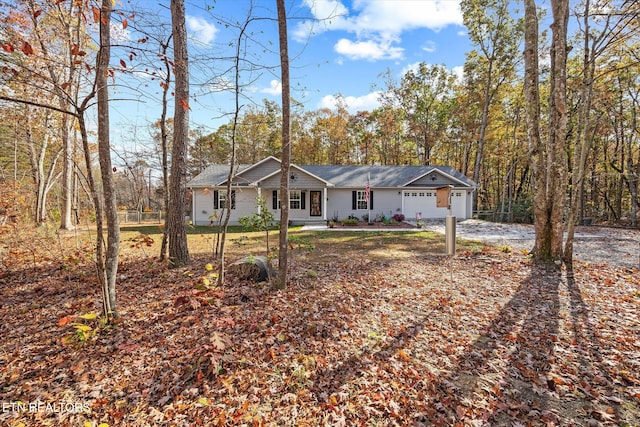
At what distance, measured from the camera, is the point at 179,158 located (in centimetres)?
612

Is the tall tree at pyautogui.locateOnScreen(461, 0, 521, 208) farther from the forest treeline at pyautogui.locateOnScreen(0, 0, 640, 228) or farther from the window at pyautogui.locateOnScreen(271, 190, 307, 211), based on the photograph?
the window at pyautogui.locateOnScreen(271, 190, 307, 211)

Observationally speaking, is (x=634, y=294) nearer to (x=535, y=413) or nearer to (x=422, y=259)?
(x=422, y=259)

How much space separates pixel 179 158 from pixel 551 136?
919 cm

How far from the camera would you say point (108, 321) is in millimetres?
3666

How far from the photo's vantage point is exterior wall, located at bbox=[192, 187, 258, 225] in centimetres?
1816

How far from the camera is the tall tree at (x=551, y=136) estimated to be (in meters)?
6.94

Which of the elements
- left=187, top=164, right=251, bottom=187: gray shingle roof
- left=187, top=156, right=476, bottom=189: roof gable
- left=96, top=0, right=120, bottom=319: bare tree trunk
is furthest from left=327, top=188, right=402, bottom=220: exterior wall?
left=96, top=0, right=120, bottom=319: bare tree trunk

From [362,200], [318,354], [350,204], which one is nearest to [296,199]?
[350,204]

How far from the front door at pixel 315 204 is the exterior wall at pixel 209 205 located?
149 inches

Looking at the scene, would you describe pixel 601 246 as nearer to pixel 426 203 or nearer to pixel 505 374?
pixel 426 203

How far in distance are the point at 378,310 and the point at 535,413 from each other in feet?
7.72

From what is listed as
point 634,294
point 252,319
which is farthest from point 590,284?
point 252,319

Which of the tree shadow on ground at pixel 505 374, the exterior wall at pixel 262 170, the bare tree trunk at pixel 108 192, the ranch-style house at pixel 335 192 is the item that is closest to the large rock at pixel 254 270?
the bare tree trunk at pixel 108 192

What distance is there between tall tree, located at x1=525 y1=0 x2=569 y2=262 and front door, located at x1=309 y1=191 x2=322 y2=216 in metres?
12.6
